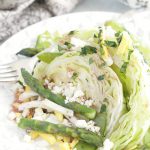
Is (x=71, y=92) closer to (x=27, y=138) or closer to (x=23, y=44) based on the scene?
(x=27, y=138)

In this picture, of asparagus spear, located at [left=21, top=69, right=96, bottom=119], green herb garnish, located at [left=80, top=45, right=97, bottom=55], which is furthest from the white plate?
green herb garnish, located at [left=80, top=45, right=97, bottom=55]

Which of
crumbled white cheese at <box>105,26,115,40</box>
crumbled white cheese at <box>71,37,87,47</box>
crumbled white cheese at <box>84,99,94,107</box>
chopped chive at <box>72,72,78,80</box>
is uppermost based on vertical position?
crumbled white cheese at <box>105,26,115,40</box>

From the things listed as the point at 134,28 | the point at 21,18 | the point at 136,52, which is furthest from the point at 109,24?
the point at 21,18

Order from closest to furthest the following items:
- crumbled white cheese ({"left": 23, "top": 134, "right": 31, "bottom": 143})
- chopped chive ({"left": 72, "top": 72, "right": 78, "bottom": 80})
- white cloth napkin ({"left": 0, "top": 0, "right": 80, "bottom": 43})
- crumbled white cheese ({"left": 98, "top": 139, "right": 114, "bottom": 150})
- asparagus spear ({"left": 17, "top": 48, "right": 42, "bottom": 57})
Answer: crumbled white cheese ({"left": 98, "top": 139, "right": 114, "bottom": 150})
crumbled white cheese ({"left": 23, "top": 134, "right": 31, "bottom": 143})
chopped chive ({"left": 72, "top": 72, "right": 78, "bottom": 80})
asparagus spear ({"left": 17, "top": 48, "right": 42, "bottom": 57})
white cloth napkin ({"left": 0, "top": 0, "right": 80, "bottom": 43})

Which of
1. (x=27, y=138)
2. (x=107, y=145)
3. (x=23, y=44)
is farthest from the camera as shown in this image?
(x=23, y=44)

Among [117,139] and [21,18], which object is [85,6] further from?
[117,139]

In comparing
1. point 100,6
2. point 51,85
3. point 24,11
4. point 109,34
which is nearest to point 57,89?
point 51,85

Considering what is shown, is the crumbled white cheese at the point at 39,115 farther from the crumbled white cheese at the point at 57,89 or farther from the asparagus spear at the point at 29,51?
the asparagus spear at the point at 29,51

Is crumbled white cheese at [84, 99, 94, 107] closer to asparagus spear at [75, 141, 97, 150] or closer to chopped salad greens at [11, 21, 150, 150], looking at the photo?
chopped salad greens at [11, 21, 150, 150]
